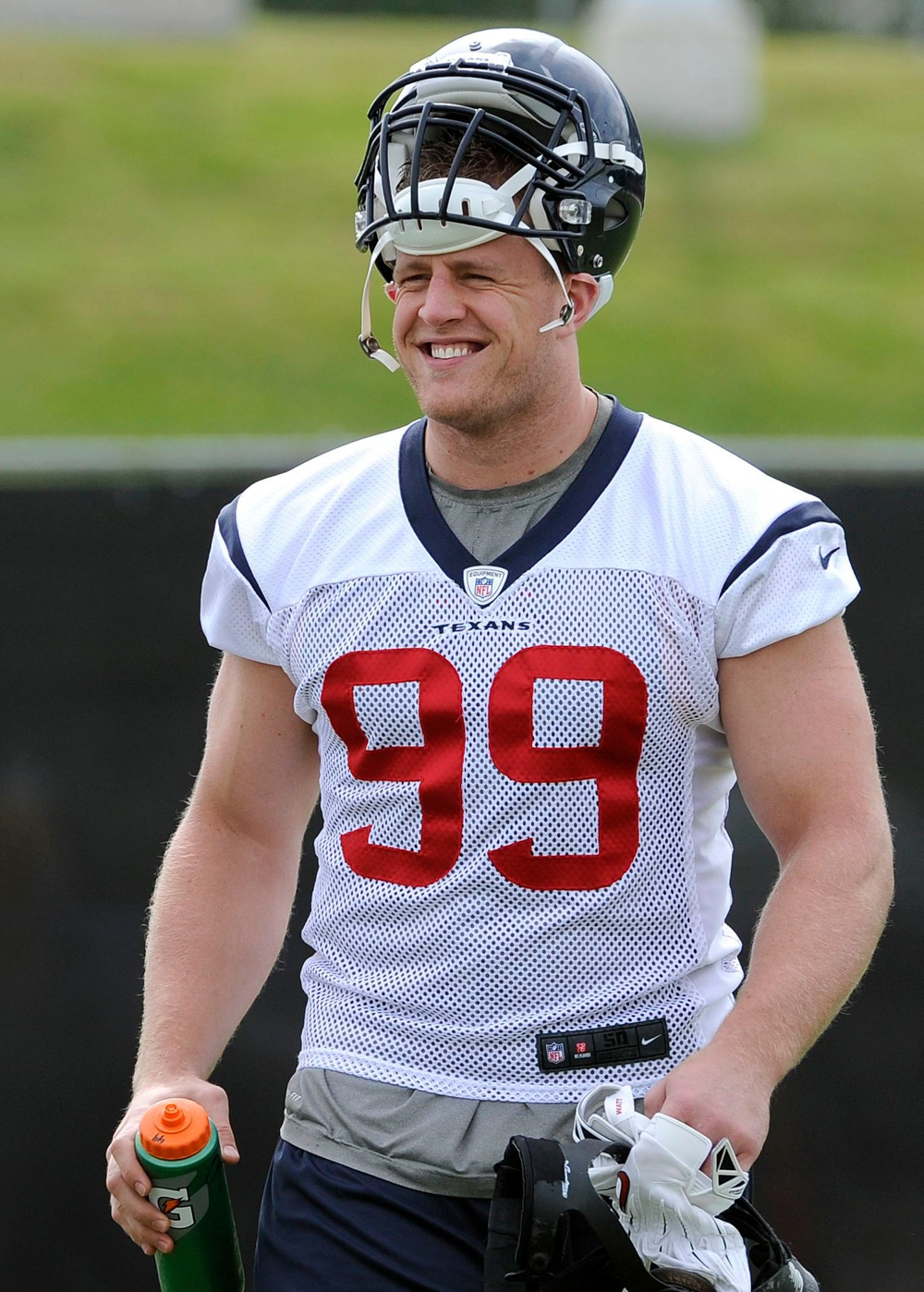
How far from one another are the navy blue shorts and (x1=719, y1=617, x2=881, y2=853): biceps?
0.67m

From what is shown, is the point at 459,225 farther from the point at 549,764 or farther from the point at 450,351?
the point at 549,764

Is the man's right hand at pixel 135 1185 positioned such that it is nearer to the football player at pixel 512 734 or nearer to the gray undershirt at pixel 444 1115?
the football player at pixel 512 734

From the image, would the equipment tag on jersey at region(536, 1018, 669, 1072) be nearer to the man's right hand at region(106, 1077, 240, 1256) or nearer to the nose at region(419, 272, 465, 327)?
the man's right hand at region(106, 1077, 240, 1256)

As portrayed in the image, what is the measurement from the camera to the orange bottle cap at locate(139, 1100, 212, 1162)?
83.6 inches

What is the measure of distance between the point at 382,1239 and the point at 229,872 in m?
0.61

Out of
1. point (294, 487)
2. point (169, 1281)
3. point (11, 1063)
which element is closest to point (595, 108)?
point (294, 487)

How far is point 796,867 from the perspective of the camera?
2.14 m

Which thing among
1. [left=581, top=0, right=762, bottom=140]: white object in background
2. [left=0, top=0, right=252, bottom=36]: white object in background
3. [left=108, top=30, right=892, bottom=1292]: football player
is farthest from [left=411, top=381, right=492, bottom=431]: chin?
[left=0, top=0, right=252, bottom=36]: white object in background

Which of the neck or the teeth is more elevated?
the teeth

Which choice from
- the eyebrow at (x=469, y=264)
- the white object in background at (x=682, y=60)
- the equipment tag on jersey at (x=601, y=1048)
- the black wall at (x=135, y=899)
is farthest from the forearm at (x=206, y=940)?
the white object in background at (x=682, y=60)

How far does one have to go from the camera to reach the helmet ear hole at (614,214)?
2.43m

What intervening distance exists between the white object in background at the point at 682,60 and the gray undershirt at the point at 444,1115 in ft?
38.0

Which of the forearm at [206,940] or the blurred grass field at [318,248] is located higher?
the blurred grass field at [318,248]

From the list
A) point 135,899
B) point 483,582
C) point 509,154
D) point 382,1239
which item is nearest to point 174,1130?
point 382,1239
